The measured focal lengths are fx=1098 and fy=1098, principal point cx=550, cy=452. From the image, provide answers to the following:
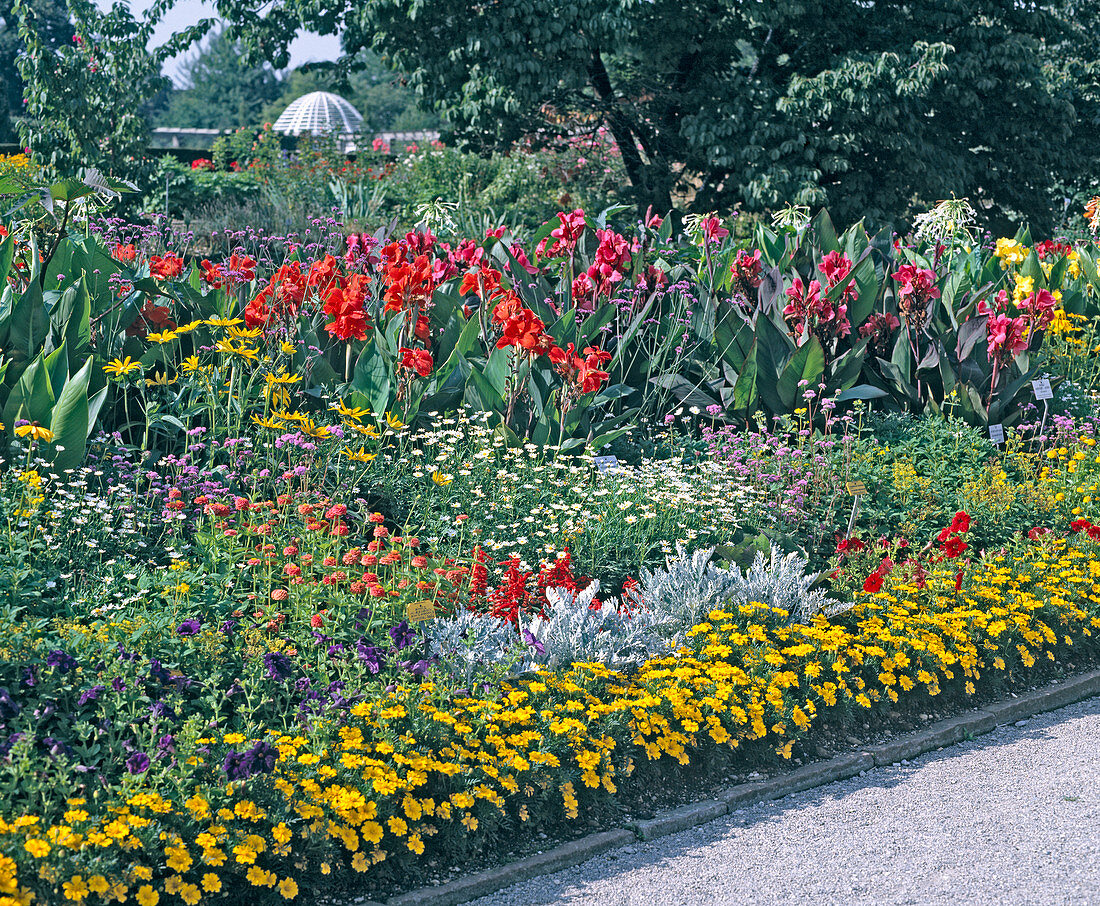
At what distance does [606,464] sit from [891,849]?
223 cm

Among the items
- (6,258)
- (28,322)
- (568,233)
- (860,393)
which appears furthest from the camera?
(568,233)

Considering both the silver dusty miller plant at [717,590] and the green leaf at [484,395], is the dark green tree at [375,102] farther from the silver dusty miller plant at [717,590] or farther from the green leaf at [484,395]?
the silver dusty miller plant at [717,590]

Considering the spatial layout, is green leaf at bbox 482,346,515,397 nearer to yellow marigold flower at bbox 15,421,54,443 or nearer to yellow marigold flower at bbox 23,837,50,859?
yellow marigold flower at bbox 15,421,54,443

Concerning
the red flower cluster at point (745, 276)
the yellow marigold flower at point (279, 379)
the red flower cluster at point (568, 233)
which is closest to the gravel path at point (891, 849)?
the yellow marigold flower at point (279, 379)

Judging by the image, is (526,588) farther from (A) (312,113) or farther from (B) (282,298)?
(A) (312,113)

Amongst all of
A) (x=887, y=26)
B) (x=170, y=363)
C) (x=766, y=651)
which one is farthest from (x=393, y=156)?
(x=766, y=651)

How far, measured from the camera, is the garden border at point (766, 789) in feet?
9.03

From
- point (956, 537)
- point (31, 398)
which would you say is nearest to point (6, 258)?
point (31, 398)

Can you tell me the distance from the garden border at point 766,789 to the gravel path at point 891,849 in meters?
0.03

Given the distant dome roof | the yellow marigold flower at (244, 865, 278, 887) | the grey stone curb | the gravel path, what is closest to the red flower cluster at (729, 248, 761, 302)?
the gravel path

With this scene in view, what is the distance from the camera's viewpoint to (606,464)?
16.0 feet

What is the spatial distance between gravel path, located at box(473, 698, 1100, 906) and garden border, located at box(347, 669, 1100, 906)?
0.11 ft

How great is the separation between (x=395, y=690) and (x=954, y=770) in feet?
6.14

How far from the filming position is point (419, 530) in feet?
14.6
